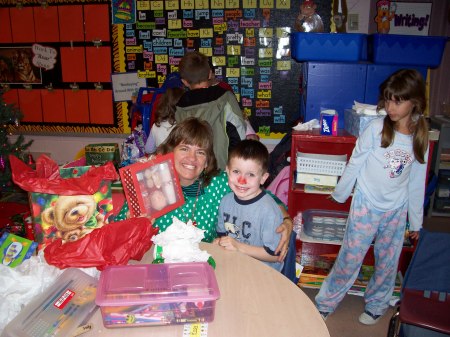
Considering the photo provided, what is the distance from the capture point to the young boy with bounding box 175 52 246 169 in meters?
2.63

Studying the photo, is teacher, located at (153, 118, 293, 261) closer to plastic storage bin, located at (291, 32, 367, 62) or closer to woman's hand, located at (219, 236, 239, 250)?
woman's hand, located at (219, 236, 239, 250)

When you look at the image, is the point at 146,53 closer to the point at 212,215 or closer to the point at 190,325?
the point at 212,215

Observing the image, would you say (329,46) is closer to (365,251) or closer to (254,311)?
(365,251)

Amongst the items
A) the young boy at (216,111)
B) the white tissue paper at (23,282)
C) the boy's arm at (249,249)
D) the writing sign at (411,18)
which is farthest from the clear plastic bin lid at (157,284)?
the writing sign at (411,18)

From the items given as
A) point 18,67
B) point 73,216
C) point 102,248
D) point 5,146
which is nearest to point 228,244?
point 102,248

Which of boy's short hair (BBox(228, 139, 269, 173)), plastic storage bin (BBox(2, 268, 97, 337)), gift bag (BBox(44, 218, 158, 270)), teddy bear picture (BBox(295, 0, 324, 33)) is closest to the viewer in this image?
plastic storage bin (BBox(2, 268, 97, 337))

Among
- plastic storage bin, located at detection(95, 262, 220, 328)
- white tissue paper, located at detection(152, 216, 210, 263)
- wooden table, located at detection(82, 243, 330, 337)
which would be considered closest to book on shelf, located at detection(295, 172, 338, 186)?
wooden table, located at detection(82, 243, 330, 337)

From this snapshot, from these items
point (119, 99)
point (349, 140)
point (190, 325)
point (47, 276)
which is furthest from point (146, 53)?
point (190, 325)

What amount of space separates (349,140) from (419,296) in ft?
3.58

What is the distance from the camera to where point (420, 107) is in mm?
2203

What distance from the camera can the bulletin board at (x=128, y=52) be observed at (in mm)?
3844

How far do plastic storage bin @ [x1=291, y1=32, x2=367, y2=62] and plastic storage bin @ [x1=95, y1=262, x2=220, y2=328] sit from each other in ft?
6.95

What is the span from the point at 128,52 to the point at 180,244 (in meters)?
3.19

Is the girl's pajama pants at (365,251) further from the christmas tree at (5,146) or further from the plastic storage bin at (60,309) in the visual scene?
the christmas tree at (5,146)
